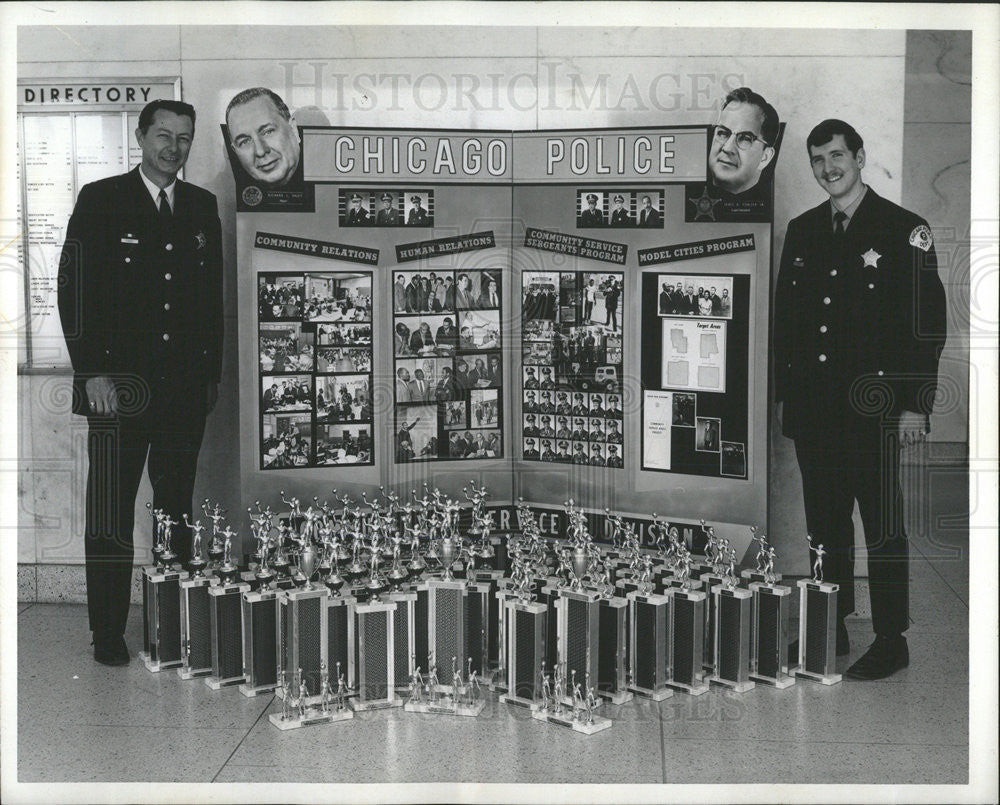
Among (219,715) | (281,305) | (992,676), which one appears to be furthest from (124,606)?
(992,676)

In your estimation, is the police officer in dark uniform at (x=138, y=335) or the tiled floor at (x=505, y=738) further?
the police officer in dark uniform at (x=138, y=335)

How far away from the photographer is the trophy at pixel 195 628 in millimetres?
4426

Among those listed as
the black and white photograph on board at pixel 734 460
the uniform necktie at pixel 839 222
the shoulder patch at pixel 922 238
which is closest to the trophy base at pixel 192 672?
the black and white photograph on board at pixel 734 460

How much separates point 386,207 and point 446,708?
73.8 inches

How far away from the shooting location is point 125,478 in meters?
4.75

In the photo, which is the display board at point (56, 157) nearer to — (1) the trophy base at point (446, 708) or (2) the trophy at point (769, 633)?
(1) the trophy base at point (446, 708)

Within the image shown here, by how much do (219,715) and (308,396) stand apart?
1271 mm

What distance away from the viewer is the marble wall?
14.7 feet

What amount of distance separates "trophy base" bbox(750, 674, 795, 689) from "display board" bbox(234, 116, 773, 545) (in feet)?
2.13

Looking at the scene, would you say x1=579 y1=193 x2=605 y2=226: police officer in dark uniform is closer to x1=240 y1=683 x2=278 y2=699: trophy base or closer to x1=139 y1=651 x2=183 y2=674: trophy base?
x1=240 y1=683 x2=278 y2=699: trophy base

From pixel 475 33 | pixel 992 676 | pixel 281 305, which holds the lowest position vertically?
pixel 992 676

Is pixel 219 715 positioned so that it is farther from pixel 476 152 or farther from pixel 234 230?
pixel 476 152

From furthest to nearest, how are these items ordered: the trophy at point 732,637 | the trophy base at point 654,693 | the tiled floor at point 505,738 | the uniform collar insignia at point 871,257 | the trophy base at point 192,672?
the uniform collar insignia at point 871,257
the trophy base at point 192,672
the trophy at point 732,637
the trophy base at point 654,693
the tiled floor at point 505,738

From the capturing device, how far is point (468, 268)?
477cm
